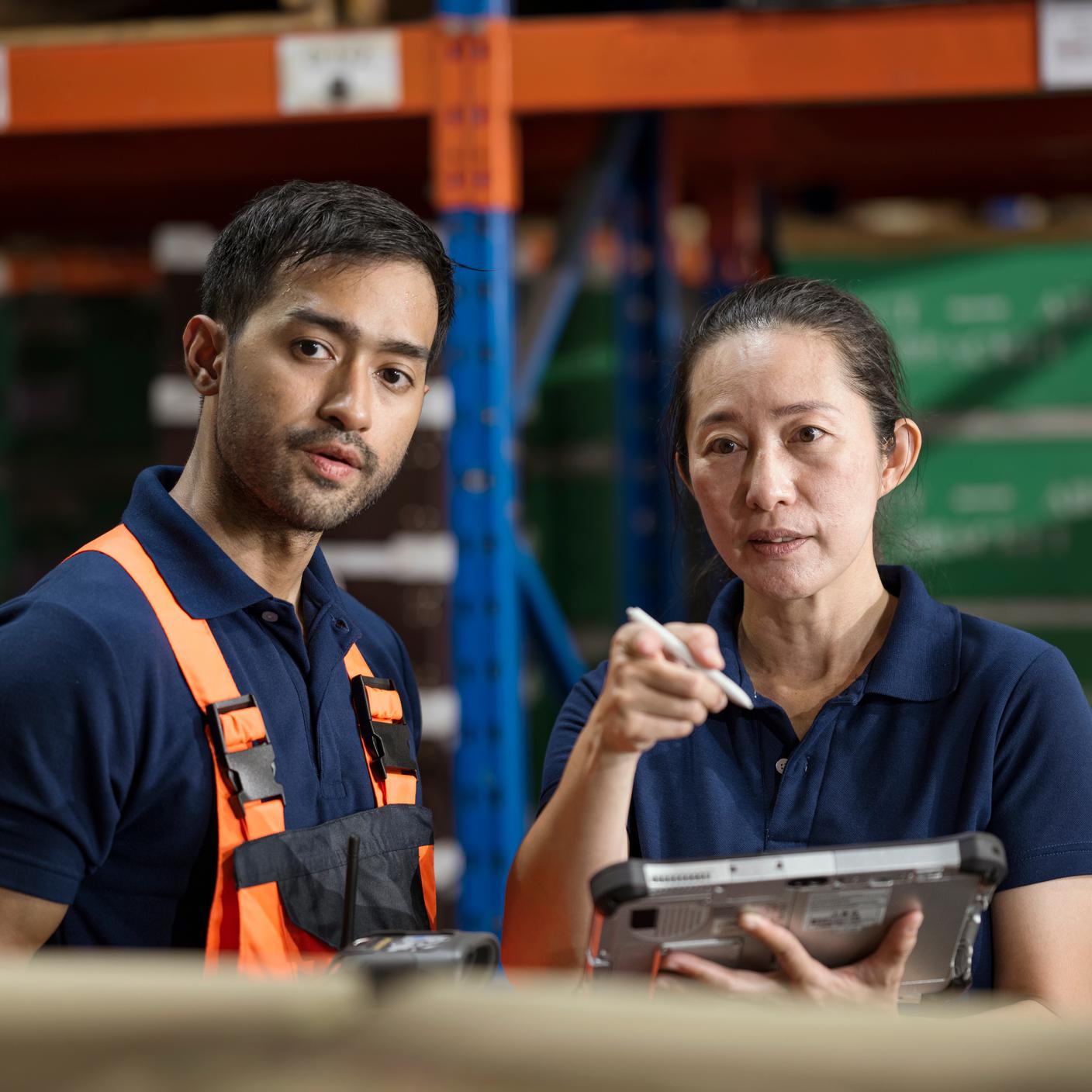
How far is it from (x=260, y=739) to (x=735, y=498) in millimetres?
545

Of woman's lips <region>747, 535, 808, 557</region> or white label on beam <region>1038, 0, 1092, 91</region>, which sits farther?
white label on beam <region>1038, 0, 1092, 91</region>

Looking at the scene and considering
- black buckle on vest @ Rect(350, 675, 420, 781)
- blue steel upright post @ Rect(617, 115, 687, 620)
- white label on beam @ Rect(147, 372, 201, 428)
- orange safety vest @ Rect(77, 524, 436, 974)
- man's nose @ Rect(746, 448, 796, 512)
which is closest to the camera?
orange safety vest @ Rect(77, 524, 436, 974)

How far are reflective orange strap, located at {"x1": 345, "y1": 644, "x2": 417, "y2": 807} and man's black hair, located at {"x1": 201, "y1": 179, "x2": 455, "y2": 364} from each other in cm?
40

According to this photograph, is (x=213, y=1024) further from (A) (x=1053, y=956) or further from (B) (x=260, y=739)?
(A) (x=1053, y=956)

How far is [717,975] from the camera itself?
1.09m

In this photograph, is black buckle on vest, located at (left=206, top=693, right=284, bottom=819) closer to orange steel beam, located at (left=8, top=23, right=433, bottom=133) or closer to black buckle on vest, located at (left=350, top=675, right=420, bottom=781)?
black buckle on vest, located at (left=350, top=675, right=420, bottom=781)

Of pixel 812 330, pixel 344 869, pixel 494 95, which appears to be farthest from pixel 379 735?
pixel 494 95

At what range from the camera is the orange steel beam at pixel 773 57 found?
222 centimetres

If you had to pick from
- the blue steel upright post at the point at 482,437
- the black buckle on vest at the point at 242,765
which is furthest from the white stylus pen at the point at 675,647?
the blue steel upright post at the point at 482,437

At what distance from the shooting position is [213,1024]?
1.29ft

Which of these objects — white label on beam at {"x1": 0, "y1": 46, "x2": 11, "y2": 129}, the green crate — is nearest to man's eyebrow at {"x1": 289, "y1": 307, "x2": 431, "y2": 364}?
white label on beam at {"x1": 0, "y1": 46, "x2": 11, "y2": 129}

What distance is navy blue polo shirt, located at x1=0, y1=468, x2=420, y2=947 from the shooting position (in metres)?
1.15

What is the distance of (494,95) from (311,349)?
112 cm

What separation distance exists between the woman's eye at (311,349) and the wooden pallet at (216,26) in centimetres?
125
